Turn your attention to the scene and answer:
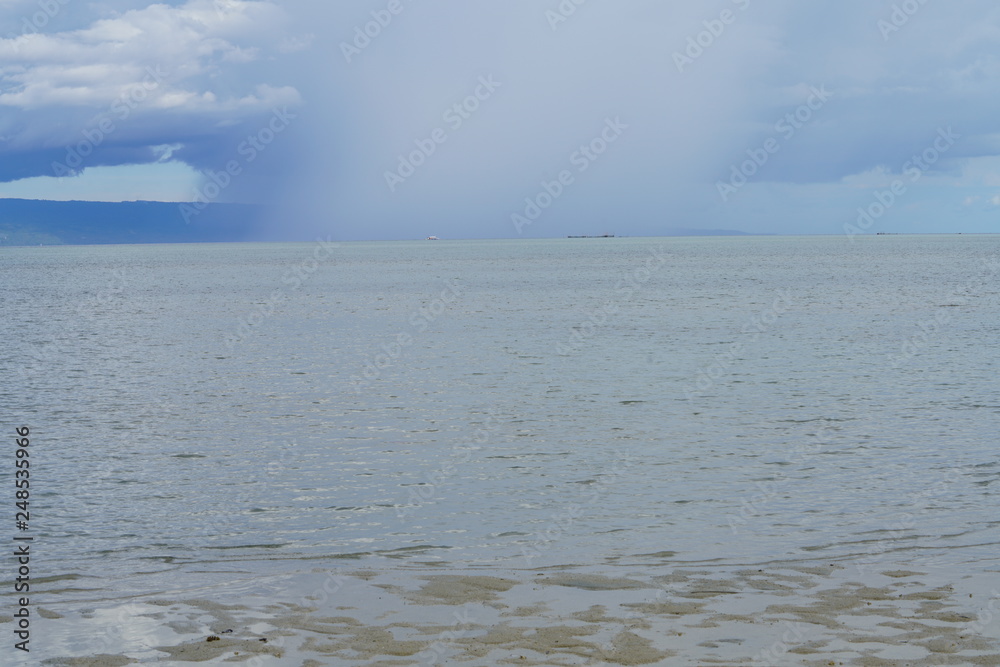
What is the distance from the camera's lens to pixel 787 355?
36.2 metres

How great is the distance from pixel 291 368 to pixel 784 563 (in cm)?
2561

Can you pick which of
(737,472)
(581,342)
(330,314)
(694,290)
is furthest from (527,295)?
(737,472)

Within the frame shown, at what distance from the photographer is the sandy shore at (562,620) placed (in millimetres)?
9477

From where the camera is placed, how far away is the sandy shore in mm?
9477

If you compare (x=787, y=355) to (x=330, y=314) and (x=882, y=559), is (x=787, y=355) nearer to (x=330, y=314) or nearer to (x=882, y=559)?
→ (x=882, y=559)
